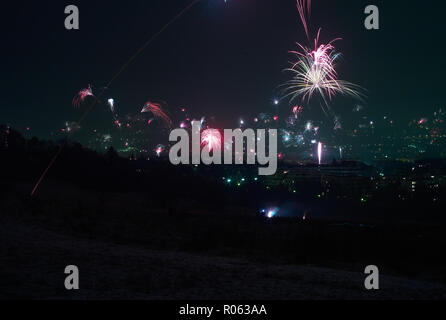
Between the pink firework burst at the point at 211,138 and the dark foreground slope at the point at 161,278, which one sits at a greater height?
the pink firework burst at the point at 211,138

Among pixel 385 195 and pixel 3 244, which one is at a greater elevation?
pixel 385 195

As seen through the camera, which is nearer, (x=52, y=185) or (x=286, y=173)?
(x=52, y=185)

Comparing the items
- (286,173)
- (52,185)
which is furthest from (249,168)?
(52,185)

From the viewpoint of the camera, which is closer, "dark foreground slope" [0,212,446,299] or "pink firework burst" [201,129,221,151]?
"dark foreground slope" [0,212,446,299]

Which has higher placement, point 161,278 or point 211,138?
point 211,138

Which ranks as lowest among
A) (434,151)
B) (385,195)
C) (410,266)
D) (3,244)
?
(410,266)

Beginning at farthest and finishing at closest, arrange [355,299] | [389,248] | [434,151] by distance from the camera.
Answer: [434,151]
[389,248]
[355,299]

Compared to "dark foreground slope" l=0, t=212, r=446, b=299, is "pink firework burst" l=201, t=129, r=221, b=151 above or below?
above

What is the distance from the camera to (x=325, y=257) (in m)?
12.6

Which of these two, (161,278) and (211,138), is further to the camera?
(211,138)

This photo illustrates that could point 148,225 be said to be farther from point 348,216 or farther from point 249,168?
point 249,168

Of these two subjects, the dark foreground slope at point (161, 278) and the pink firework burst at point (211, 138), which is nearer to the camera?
the dark foreground slope at point (161, 278)
